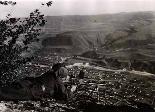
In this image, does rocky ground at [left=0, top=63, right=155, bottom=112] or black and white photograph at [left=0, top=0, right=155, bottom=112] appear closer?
black and white photograph at [left=0, top=0, right=155, bottom=112]

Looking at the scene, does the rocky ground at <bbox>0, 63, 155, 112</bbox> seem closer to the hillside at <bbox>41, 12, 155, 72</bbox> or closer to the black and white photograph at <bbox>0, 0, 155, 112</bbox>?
the black and white photograph at <bbox>0, 0, 155, 112</bbox>

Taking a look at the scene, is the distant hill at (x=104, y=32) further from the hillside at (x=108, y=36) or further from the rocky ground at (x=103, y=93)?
the rocky ground at (x=103, y=93)

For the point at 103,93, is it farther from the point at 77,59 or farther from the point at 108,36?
the point at 108,36

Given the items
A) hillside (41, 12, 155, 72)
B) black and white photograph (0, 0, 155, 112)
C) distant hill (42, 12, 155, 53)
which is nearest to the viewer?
black and white photograph (0, 0, 155, 112)

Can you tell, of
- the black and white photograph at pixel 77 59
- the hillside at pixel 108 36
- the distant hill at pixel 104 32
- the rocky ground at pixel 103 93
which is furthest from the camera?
the distant hill at pixel 104 32

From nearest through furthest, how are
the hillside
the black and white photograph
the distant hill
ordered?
the black and white photograph
the hillside
the distant hill

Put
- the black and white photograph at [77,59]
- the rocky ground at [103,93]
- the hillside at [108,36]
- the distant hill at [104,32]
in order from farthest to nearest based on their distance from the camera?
1. the distant hill at [104,32]
2. the hillside at [108,36]
3. the rocky ground at [103,93]
4. the black and white photograph at [77,59]

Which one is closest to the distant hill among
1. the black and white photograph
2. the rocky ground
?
the black and white photograph

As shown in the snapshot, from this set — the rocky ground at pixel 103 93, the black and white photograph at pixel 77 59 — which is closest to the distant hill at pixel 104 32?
the black and white photograph at pixel 77 59
